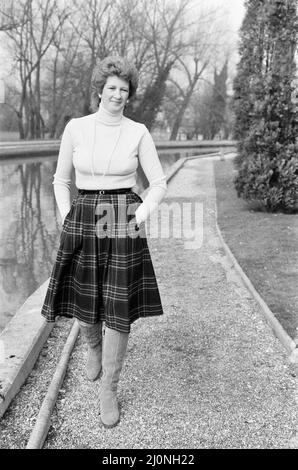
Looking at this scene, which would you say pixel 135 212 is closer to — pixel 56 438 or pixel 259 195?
pixel 56 438

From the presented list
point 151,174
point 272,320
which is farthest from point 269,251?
point 151,174

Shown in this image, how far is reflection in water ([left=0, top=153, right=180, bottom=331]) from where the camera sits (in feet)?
17.3

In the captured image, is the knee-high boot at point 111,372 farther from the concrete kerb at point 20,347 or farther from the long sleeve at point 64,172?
the long sleeve at point 64,172

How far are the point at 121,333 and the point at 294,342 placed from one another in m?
1.60

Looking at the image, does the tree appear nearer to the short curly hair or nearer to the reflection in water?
the reflection in water

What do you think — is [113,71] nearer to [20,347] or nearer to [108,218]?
[108,218]

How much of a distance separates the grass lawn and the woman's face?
92.1 inches

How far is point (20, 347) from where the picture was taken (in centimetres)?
318

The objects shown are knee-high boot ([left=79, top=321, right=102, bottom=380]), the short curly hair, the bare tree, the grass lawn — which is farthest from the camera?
the bare tree

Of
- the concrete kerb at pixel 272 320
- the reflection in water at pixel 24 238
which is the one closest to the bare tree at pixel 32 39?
the reflection in water at pixel 24 238

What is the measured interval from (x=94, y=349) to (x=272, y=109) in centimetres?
664

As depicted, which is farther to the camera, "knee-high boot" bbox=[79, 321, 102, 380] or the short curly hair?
"knee-high boot" bbox=[79, 321, 102, 380]

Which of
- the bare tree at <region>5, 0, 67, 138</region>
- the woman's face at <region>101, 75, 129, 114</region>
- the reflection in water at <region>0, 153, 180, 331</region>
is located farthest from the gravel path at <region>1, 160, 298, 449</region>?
the bare tree at <region>5, 0, 67, 138</region>

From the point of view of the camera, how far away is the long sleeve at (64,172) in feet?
8.41
